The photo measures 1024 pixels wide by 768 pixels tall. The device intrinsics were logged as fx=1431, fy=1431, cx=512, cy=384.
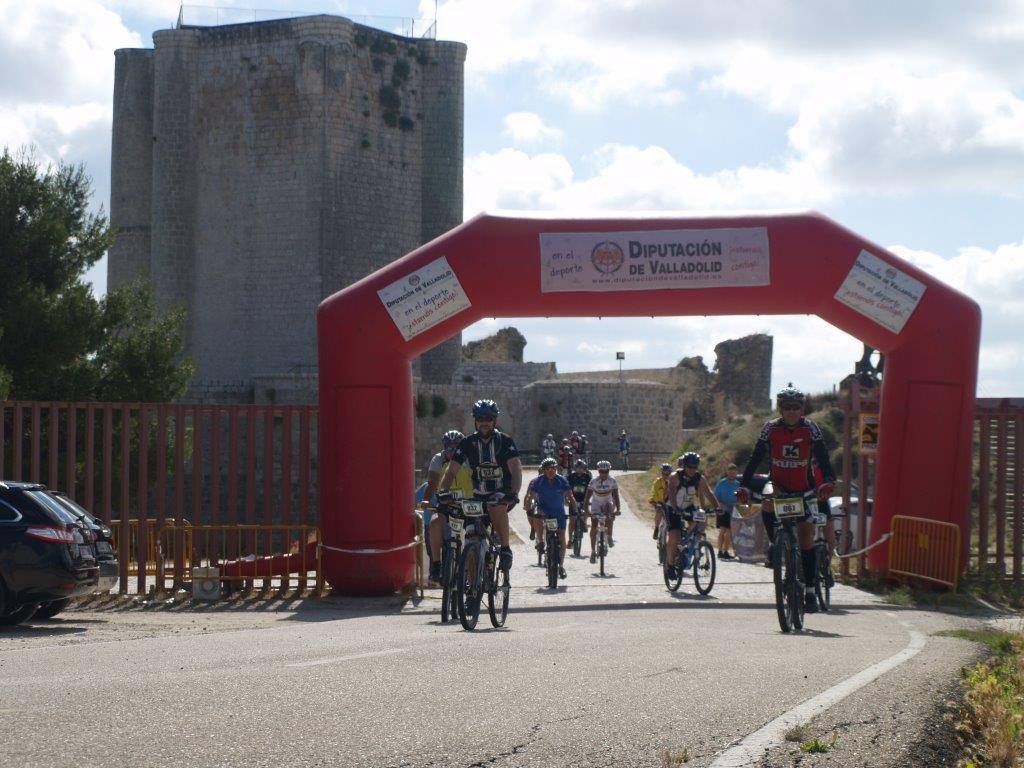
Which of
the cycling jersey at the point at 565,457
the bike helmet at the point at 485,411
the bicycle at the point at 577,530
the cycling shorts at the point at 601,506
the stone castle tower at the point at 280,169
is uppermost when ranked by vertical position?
the stone castle tower at the point at 280,169

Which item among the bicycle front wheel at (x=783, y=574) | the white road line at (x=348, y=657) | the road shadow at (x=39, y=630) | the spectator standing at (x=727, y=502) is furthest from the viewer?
the spectator standing at (x=727, y=502)

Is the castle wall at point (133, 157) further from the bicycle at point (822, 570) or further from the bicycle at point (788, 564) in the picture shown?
the bicycle at point (788, 564)

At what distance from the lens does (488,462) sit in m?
11.7

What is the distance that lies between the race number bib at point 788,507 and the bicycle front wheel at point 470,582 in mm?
2393

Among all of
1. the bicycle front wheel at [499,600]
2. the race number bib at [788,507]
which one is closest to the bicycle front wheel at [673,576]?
the bicycle front wheel at [499,600]

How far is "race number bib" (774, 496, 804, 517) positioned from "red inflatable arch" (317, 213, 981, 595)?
18.4 ft

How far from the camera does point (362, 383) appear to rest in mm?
16172

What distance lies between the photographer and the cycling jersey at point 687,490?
54.9ft

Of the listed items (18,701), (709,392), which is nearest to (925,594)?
(18,701)

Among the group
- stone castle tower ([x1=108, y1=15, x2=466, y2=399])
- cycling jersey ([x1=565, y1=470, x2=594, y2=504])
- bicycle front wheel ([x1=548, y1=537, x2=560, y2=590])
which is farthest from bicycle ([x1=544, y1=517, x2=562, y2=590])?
stone castle tower ([x1=108, y1=15, x2=466, y2=399])

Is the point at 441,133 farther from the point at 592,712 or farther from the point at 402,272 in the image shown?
the point at 592,712

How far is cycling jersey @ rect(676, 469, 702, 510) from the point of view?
54.9 ft

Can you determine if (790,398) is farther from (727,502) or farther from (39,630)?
(727,502)

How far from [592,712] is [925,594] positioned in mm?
10072
